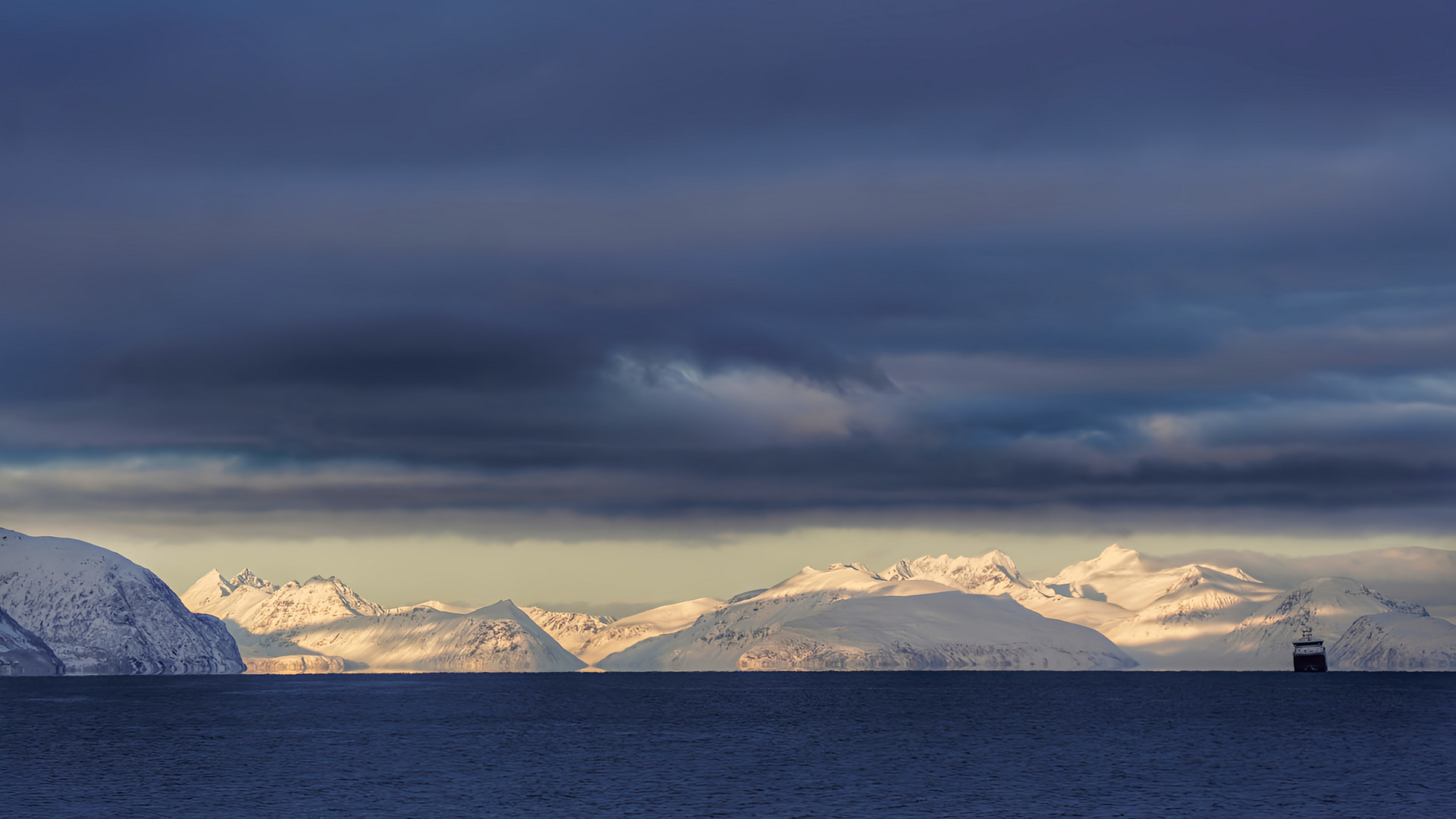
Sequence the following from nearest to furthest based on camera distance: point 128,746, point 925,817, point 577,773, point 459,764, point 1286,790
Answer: point 925,817
point 1286,790
point 577,773
point 459,764
point 128,746

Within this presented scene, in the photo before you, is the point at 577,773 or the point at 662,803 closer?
the point at 662,803

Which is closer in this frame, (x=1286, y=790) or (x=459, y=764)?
(x=1286, y=790)

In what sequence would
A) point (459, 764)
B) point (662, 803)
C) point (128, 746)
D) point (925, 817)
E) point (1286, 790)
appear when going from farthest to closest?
point (128, 746), point (459, 764), point (1286, 790), point (662, 803), point (925, 817)

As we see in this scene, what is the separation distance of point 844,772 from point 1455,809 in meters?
61.1

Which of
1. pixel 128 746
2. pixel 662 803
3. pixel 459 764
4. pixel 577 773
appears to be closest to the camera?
pixel 662 803

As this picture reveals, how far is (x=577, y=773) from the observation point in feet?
520

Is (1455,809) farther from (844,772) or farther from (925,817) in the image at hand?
(844,772)

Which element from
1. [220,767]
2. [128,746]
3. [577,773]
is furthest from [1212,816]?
[128,746]

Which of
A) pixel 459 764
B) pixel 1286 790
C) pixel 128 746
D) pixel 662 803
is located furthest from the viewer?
pixel 128 746

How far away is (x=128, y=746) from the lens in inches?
7702

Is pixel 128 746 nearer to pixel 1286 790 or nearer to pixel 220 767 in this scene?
pixel 220 767

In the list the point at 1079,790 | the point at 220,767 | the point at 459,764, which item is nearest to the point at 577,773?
the point at 459,764

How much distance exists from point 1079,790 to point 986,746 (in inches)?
2329

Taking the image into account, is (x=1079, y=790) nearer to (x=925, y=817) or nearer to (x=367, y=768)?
(x=925, y=817)
